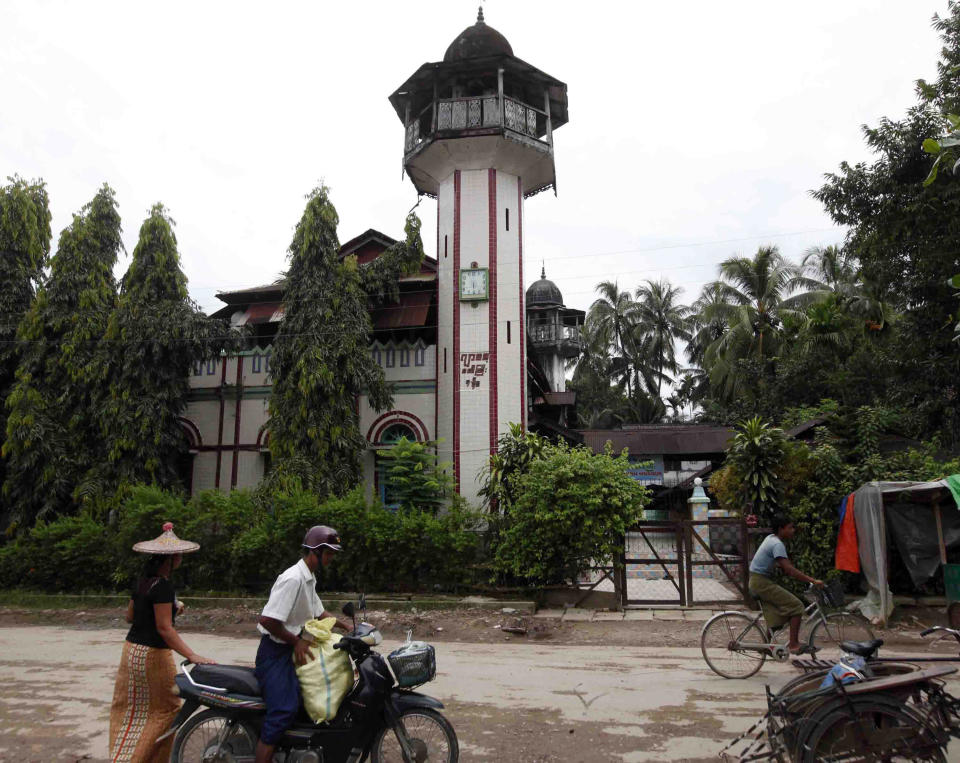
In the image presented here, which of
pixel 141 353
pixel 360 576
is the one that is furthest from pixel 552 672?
pixel 141 353

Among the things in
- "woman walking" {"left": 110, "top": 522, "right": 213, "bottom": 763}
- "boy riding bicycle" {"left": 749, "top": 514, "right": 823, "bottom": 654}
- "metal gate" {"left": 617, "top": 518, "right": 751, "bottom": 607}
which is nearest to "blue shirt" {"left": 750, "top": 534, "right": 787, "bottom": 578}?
"boy riding bicycle" {"left": 749, "top": 514, "right": 823, "bottom": 654}

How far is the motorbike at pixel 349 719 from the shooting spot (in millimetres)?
4328

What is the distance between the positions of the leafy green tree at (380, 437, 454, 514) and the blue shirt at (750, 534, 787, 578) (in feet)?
28.1

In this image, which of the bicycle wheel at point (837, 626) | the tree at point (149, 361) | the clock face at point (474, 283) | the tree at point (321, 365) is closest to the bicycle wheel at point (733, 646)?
the bicycle wheel at point (837, 626)

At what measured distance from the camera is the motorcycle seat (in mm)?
4324

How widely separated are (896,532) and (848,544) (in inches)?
29.2

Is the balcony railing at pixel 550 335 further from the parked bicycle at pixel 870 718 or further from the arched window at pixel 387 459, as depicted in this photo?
the parked bicycle at pixel 870 718

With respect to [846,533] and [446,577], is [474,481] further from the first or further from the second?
[846,533]

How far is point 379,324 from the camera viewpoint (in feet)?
63.9

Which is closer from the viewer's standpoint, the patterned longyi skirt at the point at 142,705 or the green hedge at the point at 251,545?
the patterned longyi skirt at the point at 142,705

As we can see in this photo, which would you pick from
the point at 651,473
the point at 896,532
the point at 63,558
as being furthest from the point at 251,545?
the point at 651,473

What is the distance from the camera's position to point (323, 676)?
4.35m

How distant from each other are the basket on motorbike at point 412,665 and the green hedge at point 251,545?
29.6 feet

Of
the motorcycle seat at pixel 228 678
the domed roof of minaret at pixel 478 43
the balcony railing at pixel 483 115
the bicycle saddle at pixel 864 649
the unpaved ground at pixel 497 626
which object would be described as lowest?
the unpaved ground at pixel 497 626
